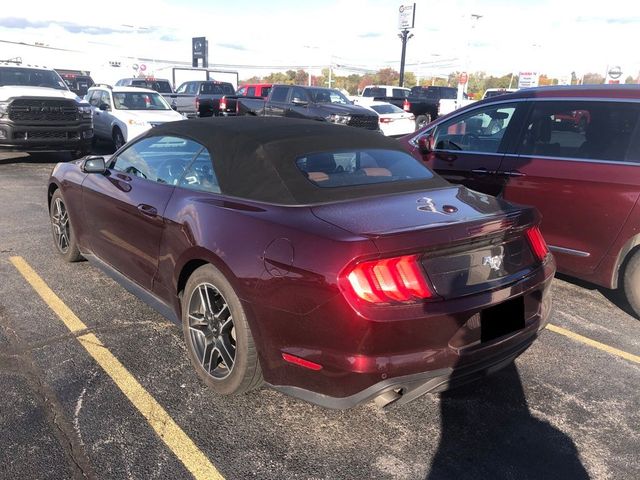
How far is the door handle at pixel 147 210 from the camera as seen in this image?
3.44m

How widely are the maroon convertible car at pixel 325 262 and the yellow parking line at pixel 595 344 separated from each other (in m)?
1.05

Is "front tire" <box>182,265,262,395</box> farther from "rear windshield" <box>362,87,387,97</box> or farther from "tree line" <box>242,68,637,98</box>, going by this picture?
"tree line" <box>242,68,637,98</box>

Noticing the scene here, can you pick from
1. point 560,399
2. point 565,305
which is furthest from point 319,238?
point 565,305

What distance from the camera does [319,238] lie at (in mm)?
2445

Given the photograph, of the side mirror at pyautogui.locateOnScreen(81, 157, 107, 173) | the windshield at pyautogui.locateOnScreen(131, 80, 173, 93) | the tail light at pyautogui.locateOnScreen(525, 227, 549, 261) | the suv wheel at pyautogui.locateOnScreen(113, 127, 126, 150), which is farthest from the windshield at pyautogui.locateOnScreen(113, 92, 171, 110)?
the tail light at pyautogui.locateOnScreen(525, 227, 549, 261)

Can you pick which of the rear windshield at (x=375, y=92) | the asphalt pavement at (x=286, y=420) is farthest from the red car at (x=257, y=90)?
the asphalt pavement at (x=286, y=420)

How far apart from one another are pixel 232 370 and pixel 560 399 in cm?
190

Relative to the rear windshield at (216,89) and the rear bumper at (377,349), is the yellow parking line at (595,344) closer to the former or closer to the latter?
the rear bumper at (377,349)

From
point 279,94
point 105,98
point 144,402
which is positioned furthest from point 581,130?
point 279,94

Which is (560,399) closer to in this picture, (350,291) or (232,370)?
(350,291)

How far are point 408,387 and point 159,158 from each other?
96.3 inches

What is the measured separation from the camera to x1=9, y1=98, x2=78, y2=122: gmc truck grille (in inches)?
413

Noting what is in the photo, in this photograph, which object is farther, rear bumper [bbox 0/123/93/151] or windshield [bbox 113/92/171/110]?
windshield [bbox 113/92/171/110]

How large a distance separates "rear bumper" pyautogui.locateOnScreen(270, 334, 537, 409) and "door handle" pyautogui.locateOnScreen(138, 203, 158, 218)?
1.46 m
